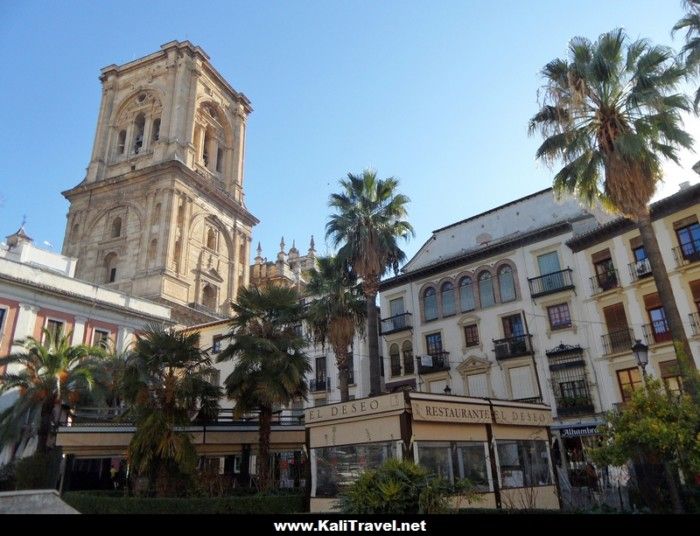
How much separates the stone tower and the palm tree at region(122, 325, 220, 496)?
24.7m

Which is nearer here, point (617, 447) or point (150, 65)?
point (617, 447)

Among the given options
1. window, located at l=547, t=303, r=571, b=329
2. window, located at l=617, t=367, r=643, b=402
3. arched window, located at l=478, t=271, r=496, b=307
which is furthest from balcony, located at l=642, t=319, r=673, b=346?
arched window, located at l=478, t=271, r=496, b=307

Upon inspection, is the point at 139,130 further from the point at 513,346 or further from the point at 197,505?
the point at 197,505

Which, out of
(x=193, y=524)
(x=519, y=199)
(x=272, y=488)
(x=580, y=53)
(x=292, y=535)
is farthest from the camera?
(x=519, y=199)

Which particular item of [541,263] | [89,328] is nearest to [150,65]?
[89,328]

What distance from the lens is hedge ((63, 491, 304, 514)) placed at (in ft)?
54.3

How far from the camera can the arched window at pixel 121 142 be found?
186 ft

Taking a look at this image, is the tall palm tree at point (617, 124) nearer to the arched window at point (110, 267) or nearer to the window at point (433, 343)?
the window at point (433, 343)

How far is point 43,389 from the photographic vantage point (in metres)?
22.2

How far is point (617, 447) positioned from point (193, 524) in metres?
10.7

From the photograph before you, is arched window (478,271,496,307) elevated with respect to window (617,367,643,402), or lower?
elevated

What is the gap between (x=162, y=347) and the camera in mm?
19547

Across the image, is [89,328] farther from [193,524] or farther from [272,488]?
[193,524]

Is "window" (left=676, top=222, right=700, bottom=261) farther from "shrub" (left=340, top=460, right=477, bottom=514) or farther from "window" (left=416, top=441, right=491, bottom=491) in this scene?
"shrub" (left=340, top=460, right=477, bottom=514)
